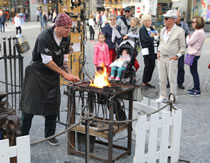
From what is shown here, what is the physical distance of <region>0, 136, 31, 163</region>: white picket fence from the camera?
274 centimetres

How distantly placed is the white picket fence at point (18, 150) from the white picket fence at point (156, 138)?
135cm

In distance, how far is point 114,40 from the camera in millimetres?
9117

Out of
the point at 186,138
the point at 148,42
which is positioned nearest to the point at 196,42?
the point at 148,42

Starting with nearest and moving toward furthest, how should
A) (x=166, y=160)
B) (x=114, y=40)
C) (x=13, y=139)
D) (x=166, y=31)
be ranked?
(x=13, y=139), (x=166, y=160), (x=166, y=31), (x=114, y=40)

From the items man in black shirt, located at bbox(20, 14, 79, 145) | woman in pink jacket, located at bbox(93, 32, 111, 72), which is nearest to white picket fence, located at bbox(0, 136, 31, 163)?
man in black shirt, located at bbox(20, 14, 79, 145)

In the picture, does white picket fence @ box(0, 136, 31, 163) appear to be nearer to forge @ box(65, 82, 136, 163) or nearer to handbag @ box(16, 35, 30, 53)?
forge @ box(65, 82, 136, 163)

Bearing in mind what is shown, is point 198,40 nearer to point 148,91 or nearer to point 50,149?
point 148,91

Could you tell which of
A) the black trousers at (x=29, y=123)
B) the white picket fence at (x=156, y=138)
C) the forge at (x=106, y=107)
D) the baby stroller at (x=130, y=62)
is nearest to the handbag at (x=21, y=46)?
the black trousers at (x=29, y=123)

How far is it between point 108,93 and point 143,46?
4530 millimetres

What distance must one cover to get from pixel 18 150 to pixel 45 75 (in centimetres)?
162

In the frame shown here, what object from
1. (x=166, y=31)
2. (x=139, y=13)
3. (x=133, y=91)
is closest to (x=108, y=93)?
(x=133, y=91)

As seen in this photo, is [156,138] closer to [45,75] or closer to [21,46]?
[45,75]

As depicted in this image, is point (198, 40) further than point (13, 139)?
Yes

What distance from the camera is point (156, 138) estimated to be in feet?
12.6
